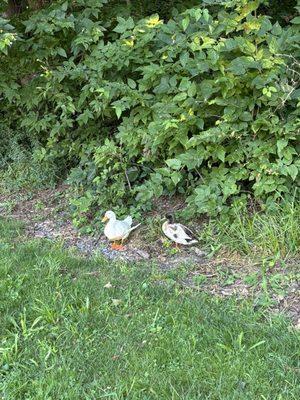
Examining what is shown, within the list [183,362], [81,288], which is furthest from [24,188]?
[183,362]

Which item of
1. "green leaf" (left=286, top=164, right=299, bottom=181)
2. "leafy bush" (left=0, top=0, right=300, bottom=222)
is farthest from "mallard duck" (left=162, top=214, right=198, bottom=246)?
"green leaf" (left=286, top=164, right=299, bottom=181)

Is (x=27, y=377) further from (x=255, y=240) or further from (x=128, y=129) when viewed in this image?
(x=128, y=129)

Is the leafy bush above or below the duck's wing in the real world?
above

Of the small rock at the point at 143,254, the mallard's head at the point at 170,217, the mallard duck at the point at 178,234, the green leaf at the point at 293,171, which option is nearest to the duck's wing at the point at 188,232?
the mallard duck at the point at 178,234

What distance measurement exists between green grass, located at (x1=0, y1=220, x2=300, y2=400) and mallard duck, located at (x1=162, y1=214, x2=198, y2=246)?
0.42 metres

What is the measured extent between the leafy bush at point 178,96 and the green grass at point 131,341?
106 cm

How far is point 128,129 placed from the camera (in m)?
4.44

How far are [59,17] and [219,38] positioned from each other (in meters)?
1.46

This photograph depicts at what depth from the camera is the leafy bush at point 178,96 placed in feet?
12.3

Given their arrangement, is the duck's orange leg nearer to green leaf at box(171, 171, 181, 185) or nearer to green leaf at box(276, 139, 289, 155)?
green leaf at box(171, 171, 181, 185)

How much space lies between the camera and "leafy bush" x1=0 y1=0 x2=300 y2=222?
376 cm

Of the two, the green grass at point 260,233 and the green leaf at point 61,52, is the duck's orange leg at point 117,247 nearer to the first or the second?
the green grass at point 260,233

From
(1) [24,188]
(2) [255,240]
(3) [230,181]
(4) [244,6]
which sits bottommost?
(1) [24,188]

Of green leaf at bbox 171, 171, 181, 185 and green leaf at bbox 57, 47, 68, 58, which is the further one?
green leaf at bbox 57, 47, 68, 58
